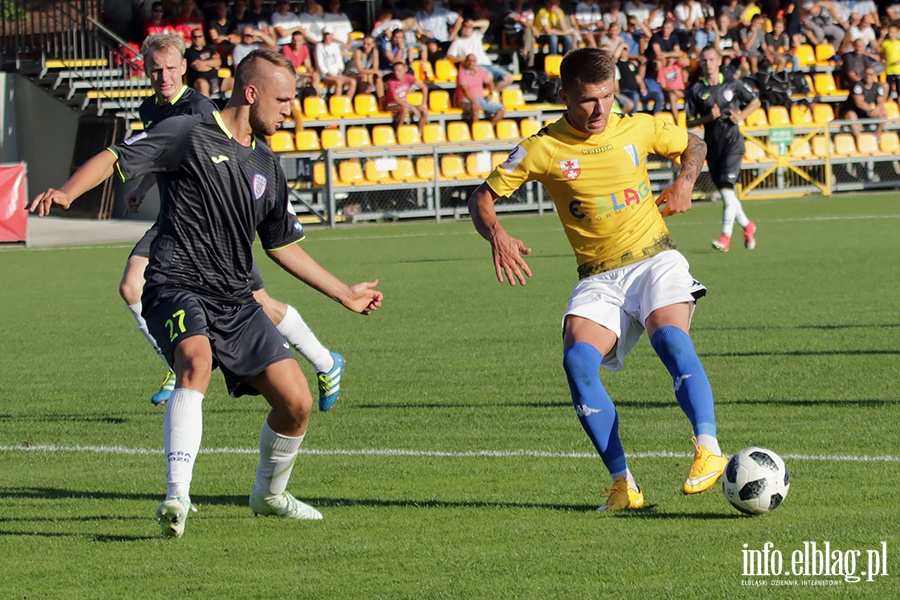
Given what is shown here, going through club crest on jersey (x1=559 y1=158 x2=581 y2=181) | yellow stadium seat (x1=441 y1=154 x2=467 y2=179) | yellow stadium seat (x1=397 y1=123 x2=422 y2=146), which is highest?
club crest on jersey (x1=559 y1=158 x2=581 y2=181)

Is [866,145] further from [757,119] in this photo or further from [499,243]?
[499,243]

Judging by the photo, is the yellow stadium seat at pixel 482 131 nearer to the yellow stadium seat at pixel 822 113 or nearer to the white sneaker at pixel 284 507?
the yellow stadium seat at pixel 822 113

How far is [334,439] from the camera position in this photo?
7.41 metres

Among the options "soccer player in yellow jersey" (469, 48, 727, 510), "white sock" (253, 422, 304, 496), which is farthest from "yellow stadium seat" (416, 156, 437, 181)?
"white sock" (253, 422, 304, 496)

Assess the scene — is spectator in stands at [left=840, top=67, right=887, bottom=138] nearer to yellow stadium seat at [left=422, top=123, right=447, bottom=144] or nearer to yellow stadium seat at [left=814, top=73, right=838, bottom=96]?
yellow stadium seat at [left=814, top=73, right=838, bottom=96]

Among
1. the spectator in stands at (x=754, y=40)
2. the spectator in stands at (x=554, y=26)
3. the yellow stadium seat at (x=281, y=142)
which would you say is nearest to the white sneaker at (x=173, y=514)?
the yellow stadium seat at (x=281, y=142)

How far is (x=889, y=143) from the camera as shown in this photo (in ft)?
93.1

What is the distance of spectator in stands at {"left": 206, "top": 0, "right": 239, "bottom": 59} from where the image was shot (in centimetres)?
2592

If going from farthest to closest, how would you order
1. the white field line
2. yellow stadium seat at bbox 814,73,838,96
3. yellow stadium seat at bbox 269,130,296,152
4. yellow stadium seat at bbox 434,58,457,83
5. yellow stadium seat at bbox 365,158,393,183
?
yellow stadium seat at bbox 814,73,838,96
yellow stadium seat at bbox 434,58,457,83
yellow stadium seat at bbox 269,130,296,152
yellow stadium seat at bbox 365,158,393,183
the white field line

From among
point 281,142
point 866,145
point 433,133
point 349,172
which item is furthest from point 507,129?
point 866,145

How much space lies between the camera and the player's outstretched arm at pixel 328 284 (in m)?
5.63

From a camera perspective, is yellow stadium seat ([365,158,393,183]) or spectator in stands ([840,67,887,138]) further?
spectator in stands ([840,67,887,138])

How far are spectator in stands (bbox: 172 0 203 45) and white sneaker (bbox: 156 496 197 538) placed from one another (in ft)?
73.2

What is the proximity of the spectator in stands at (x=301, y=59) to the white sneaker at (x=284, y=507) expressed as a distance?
68.3 feet
